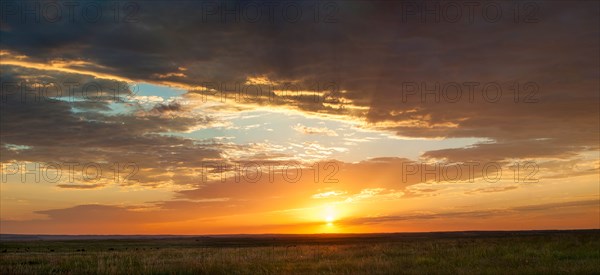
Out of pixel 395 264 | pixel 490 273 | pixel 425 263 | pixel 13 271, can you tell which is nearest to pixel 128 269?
pixel 13 271

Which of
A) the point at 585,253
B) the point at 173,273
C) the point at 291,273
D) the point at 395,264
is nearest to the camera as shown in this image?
the point at 291,273

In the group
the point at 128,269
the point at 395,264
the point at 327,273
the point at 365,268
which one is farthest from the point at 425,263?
the point at 128,269

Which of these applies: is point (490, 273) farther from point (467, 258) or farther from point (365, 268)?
point (467, 258)

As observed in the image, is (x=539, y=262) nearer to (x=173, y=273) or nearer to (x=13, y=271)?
(x=173, y=273)

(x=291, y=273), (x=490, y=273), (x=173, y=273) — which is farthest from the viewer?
(x=173, y=273)

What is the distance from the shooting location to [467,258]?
85.0 ft

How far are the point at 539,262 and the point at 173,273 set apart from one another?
53.0 feet

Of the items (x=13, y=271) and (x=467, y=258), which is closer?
(x=13, y=271)

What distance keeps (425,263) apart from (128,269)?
13.4m

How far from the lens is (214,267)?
22.6m

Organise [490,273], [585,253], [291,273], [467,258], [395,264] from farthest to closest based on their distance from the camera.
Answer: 1. [585,253]
2. [467,258]
3. [395,264]
4. [291,273]
5. [490,273]

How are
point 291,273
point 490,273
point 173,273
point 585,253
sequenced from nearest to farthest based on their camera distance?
point 490,273
point 291,273
point 173,273
point 585,253

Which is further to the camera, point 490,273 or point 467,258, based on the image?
point 467,258

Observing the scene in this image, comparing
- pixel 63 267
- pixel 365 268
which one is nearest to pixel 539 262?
pixel 365 268
